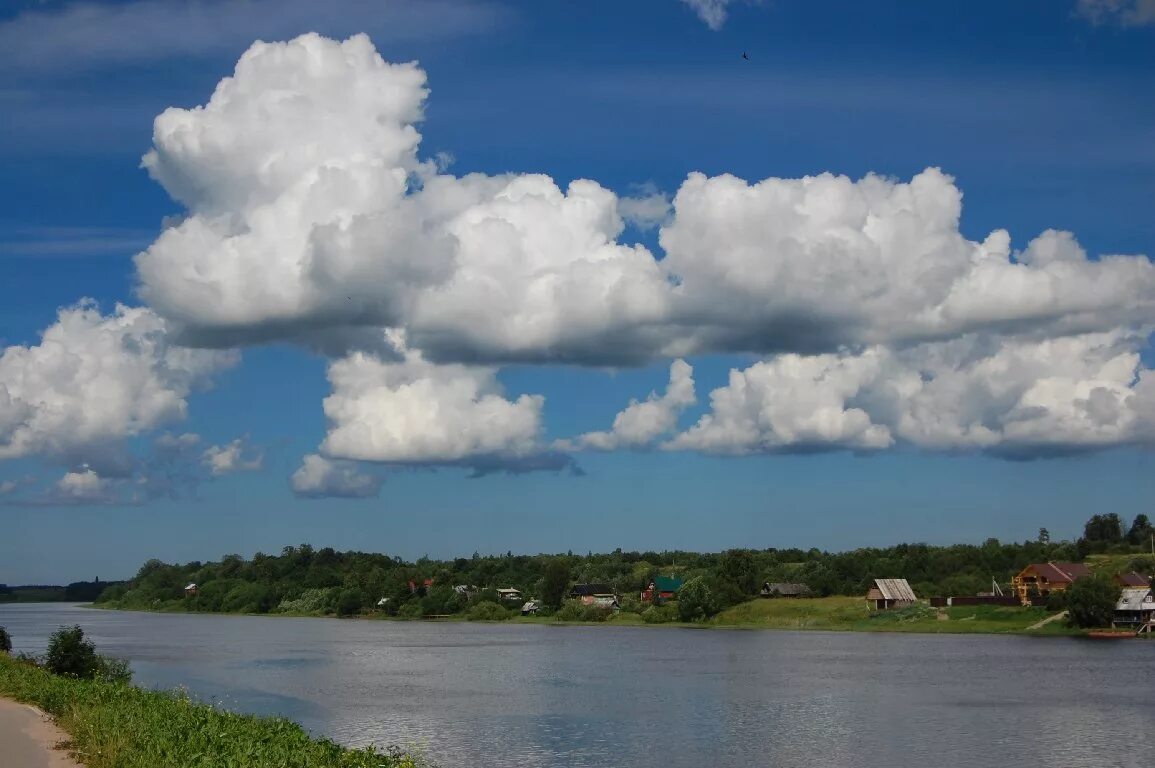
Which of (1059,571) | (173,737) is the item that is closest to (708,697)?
(173,737)

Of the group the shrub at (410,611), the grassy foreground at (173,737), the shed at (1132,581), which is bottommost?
the shrub at (410,611)

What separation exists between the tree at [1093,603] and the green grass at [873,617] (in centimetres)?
158

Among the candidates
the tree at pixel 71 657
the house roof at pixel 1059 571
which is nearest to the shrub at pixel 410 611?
the house roof at pixel 1059 571

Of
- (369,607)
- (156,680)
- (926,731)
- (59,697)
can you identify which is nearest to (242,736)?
(59,697)

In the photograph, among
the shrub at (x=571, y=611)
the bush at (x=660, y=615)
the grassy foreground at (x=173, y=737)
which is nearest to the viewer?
the grassy foreground at (x=173, y=737)

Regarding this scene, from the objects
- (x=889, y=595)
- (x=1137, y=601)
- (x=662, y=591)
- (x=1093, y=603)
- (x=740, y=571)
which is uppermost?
(x=740, y=571)

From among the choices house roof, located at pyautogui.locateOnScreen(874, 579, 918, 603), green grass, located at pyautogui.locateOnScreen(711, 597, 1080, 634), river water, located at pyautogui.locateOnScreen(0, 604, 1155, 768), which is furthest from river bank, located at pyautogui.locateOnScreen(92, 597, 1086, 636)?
river water, located at pyautogui.locateOnScreen(0, 604, 1155, 768)

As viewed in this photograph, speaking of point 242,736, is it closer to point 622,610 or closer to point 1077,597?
point 1077,597

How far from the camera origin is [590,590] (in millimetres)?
157000

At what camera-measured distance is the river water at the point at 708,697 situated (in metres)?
39.8

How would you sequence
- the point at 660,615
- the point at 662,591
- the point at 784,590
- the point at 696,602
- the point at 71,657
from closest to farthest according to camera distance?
1. the point at 71,657
2. the point at 696,602
3. the point at 660,615
4. the point at 784,590
5. the point at 662,591

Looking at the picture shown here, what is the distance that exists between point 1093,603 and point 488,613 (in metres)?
83.4

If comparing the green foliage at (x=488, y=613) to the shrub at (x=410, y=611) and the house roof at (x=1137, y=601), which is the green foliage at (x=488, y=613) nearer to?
the shrub at (x=410, y=611)

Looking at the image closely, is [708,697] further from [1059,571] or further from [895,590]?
[1059,571]
